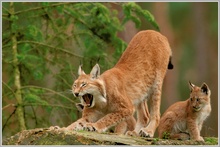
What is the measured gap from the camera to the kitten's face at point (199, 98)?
1078 centimetres

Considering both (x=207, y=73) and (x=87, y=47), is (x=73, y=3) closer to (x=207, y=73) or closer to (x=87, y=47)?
(x=87, y=47)

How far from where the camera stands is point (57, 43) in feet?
50.0

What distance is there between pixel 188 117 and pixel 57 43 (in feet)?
16.9

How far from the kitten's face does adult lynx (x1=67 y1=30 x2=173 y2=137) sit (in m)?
0.57

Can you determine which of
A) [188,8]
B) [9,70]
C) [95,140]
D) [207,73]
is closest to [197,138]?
[95,140]

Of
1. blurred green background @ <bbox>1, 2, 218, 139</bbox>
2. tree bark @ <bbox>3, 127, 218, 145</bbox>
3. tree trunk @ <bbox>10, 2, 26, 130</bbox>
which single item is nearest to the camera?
tree bark @ <bbox>3, 127, 218, 145</bbox>

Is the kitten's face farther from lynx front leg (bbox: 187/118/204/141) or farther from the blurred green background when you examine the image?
the blurred green background

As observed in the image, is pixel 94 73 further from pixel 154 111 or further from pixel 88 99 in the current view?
pixel 154 111

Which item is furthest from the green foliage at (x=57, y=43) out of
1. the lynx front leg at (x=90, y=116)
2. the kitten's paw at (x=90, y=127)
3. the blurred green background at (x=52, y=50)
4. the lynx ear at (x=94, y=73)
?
the kitten's paw at (x=90, y=127)

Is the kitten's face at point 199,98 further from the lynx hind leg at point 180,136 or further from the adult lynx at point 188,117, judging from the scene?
the lynx hind leg at point 180,136

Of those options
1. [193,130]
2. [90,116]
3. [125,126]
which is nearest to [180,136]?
[193,130]

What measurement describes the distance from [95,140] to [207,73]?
2023 centimetres

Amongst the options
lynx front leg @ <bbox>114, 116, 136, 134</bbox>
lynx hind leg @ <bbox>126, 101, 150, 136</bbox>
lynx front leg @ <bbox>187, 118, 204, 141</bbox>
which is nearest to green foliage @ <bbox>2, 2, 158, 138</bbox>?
lynx hind leg @ <bbox>126, 101, 150, 136</bbox>

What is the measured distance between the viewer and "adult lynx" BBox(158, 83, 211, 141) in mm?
10641
